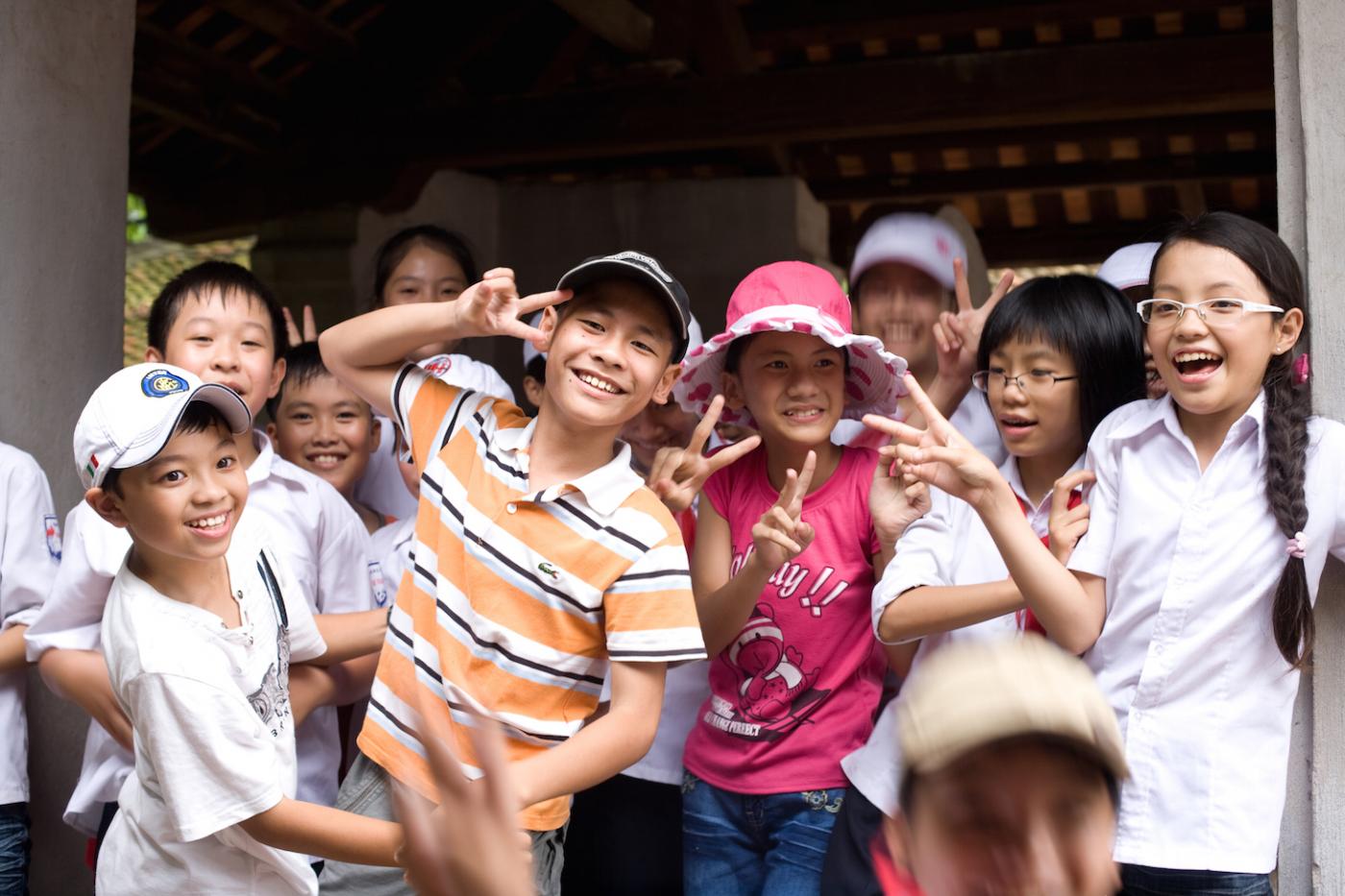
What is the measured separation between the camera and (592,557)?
2.13 meters

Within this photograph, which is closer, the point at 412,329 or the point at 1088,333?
the point at 412,329

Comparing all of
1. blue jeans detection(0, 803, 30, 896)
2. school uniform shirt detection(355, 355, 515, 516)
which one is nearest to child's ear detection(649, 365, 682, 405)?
school uniform shirt detection(355, 355, 515, 516)

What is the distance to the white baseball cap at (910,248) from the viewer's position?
10.3 ft

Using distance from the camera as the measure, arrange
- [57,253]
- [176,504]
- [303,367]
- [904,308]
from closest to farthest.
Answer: [176,504]
[904,308]
[57,253]
[303,367]

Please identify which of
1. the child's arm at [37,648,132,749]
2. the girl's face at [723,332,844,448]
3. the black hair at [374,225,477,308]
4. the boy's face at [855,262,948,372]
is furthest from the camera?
the black hair at [374,225,477,308]

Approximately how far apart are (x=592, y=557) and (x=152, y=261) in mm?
10802

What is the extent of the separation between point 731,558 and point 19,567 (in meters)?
1.49

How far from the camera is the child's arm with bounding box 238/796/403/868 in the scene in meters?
1.99

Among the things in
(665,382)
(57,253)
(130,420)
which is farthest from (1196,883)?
(57,253)

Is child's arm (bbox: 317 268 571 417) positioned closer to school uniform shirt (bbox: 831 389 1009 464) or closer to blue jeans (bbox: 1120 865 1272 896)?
school uniform shirt (bbox: 831 389 1009 464)

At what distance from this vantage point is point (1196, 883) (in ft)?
7.00

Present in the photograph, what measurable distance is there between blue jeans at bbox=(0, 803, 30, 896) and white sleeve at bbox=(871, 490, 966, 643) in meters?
1.82

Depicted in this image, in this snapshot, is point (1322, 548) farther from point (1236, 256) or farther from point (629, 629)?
point (629, 629)

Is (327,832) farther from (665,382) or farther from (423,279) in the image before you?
(423,279)
